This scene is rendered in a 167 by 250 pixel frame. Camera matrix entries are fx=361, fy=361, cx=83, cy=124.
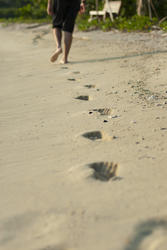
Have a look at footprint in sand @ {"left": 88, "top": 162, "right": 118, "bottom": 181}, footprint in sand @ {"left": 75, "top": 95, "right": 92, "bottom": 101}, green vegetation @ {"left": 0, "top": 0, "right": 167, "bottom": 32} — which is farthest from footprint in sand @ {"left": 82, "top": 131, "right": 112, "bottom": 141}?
green vegetation @ {"left": 0, "top": 0, "right": 167, "bottom": 32}

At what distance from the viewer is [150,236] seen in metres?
1.25

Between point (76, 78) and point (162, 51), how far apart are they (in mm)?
1739

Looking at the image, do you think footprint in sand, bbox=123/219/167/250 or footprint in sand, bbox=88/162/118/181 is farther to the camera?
footprint in sand, bbox=88/162/118/181

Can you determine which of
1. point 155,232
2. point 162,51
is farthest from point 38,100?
point 162,51

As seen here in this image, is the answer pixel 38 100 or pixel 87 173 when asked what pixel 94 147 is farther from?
pixel 38 100

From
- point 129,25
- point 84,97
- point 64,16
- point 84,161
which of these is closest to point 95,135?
point 84,161

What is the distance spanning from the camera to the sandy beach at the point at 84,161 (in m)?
1.31

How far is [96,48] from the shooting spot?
6352mm

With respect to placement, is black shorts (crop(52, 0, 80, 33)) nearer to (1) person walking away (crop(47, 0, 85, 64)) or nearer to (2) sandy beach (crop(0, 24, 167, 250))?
(1) person walking away (crop(47, 0, 85, 64))

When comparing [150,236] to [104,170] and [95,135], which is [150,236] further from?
[95,135]

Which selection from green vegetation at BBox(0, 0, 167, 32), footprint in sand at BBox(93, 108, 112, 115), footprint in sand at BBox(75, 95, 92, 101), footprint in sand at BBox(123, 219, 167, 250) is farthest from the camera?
green vegetation at BBox(0, 0, 167, 32)

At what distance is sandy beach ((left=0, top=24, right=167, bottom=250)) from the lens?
131cm

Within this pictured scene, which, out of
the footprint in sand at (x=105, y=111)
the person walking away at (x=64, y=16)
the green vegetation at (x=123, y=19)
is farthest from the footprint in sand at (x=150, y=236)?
the green vegetation at (x=123, y=19)

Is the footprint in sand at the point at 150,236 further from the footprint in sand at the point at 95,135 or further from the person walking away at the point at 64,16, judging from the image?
the person walking away at the point at 64,16
